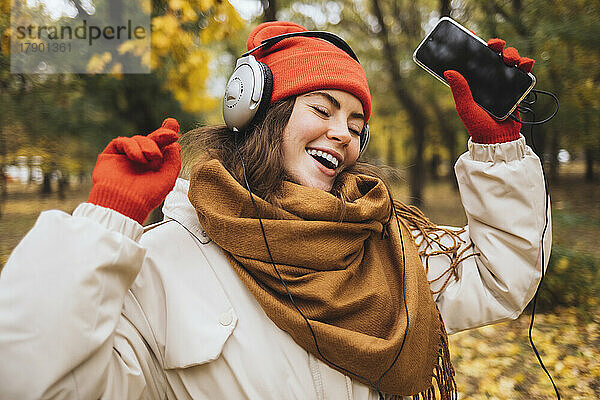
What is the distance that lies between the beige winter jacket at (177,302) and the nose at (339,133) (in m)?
0.44

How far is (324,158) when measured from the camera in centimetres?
158

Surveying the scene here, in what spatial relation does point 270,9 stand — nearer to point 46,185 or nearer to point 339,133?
point 46,185

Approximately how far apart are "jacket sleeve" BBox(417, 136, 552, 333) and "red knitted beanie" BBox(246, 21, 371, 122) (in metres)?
0.50

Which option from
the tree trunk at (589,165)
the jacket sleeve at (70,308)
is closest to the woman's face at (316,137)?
the jacket sleeve at (70,308)

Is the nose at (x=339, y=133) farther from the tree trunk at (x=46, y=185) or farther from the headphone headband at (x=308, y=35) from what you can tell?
the tree trunk at (x=46, y=185)

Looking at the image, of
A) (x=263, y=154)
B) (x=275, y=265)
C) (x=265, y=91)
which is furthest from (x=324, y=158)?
(x=275, y=265)

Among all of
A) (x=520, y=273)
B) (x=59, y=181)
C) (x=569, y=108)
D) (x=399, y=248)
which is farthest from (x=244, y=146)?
(x=569, y=108)

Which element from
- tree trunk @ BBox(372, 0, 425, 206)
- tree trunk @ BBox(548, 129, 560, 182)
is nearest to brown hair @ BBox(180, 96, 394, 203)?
tree trunk @ BBox(548, 129, 560, 182)

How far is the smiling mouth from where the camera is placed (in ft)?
5.15

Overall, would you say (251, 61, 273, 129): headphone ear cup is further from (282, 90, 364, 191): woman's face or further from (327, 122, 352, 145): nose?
(327, 122, 352, 145): nose

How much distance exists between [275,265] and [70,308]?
0.58 meters

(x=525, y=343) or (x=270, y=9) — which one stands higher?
(x=270, y=9)

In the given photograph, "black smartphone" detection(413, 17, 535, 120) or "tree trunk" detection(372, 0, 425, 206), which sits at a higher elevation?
"tree trunk" detection(372, 0, 425, 206)

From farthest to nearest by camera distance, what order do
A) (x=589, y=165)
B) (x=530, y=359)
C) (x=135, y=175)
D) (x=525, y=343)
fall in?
1. (x=589, y=165)
2. (x=525, y=343)
3. (x=530, y=359)
4. (x=135, y=175)
